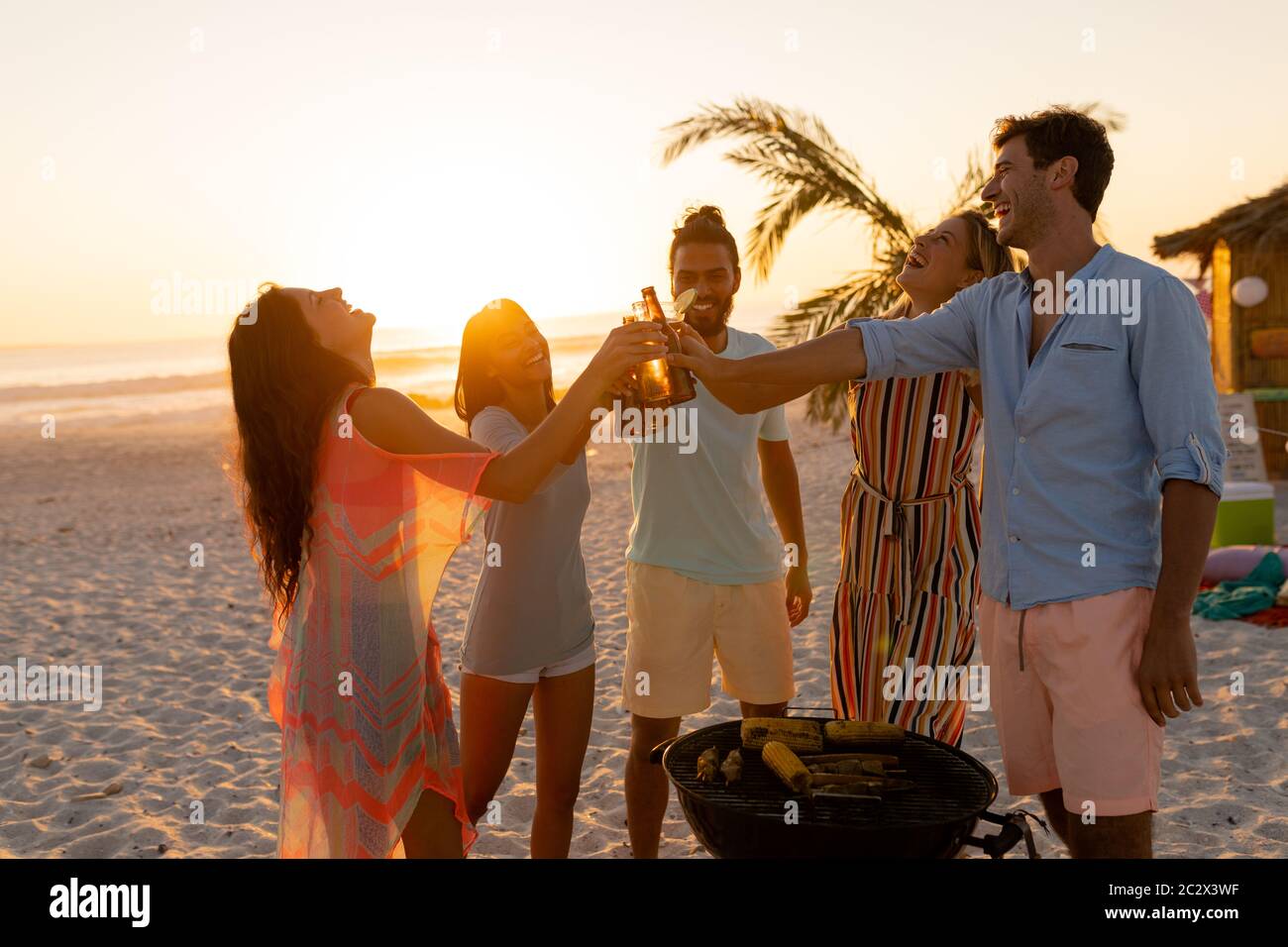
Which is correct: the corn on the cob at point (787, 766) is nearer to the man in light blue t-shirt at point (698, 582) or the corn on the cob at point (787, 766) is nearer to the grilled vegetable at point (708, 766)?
the grilled vegetable at point (708, 766)

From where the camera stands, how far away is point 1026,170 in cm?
252

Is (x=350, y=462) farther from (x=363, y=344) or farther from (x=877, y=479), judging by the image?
(x=877, y=479)

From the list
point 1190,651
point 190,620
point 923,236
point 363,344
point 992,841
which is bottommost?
point 190,620

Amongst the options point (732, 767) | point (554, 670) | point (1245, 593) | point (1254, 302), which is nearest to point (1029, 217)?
point (732, 767)

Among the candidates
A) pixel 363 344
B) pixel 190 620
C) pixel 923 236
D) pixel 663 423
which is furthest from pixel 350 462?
pixel 190 620

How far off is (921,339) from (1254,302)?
13684mm

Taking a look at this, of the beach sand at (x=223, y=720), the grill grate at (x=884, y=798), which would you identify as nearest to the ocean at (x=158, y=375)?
the beach sand at (x=223, y=720)

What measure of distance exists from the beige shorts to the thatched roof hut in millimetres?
12714

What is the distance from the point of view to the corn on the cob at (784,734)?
107 inches

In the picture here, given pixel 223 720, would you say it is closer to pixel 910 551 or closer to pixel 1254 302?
pixel 910 551

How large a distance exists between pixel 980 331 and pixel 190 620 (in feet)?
26.3

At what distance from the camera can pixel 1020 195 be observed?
2537 mm

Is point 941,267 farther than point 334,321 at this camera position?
Yes

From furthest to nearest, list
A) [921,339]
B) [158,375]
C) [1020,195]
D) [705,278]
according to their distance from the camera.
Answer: [158,375] < [705,278] < [921,339] < [1020,195]
